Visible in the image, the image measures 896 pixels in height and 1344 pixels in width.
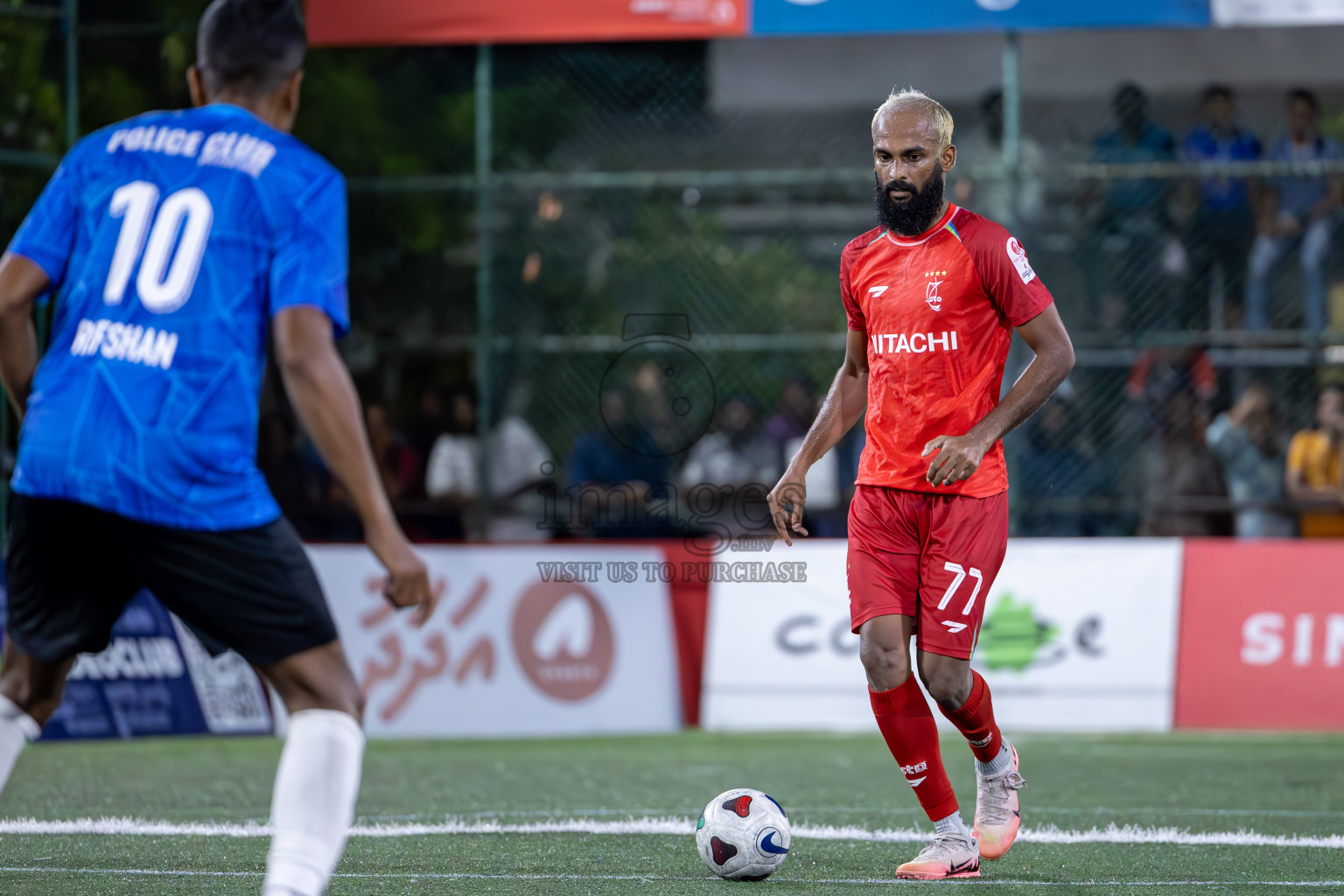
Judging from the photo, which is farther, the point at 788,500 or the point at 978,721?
the point at 788,500

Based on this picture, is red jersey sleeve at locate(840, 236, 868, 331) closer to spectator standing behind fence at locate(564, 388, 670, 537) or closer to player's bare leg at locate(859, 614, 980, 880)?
player's bare leg at locate(859, 614, 980, 880)

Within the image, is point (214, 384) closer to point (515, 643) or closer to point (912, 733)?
point (912, 733)

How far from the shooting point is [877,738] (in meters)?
10.6

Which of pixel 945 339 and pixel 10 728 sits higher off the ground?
pixel 945 339

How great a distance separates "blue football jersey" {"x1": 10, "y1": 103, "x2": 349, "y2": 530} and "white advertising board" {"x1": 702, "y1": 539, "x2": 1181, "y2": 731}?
774 centimetres

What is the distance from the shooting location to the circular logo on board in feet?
37.2

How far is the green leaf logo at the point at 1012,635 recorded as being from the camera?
11.0m

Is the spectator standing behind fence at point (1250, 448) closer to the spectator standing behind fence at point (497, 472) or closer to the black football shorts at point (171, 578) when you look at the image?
the spectator standing behind fence at point (497, 472)

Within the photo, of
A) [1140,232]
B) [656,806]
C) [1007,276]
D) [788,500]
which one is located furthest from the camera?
[1140,232]

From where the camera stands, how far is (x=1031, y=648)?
1106 centimetres

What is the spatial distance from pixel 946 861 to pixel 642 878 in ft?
3.19

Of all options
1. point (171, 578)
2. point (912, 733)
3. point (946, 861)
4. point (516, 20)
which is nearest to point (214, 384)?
point (171, 578)

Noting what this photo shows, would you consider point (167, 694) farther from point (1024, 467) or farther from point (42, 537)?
point (42, 537)

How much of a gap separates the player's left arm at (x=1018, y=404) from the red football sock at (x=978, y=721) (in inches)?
29.4
